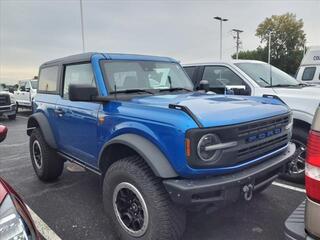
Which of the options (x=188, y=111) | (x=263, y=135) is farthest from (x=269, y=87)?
(x=188, y=111)

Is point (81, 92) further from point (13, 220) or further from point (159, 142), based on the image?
point (13, 220)

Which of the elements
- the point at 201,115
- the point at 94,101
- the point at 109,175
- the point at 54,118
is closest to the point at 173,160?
the point at 201,115

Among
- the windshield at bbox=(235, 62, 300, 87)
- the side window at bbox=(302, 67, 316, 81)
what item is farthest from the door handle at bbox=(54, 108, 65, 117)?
the side window at bbox=(302, 67, 316, 81)

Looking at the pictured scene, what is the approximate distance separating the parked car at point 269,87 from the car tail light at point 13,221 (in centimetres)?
320

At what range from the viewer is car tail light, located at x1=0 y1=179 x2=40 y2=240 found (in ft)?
5.73

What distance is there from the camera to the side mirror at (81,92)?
3.36 metres

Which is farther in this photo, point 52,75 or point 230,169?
point 52,75

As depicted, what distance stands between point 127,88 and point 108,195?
4.02 feet

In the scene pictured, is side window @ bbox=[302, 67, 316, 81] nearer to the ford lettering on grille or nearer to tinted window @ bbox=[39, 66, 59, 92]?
the ford lettering on grille

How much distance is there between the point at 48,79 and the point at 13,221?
148 inches

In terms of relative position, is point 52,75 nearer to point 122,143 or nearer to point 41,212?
point 41,212

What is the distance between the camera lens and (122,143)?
305 cm

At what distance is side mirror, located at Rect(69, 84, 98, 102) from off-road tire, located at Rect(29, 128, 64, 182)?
1777mm

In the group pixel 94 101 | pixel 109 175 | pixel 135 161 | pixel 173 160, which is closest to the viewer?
pixel 173 160
